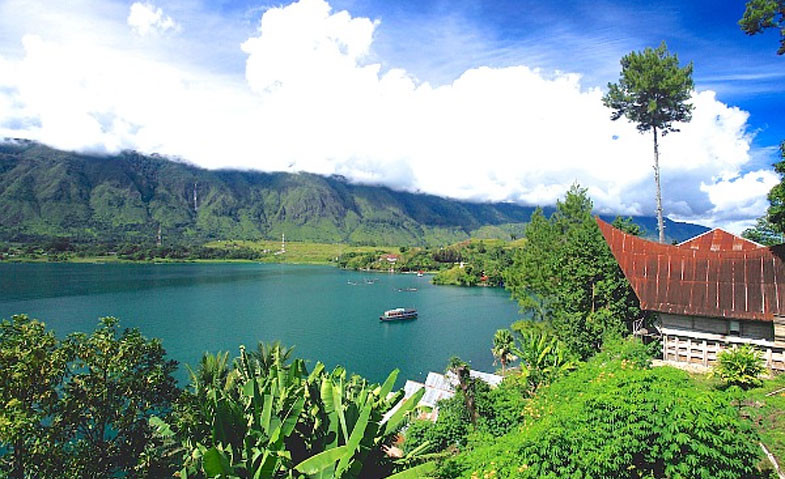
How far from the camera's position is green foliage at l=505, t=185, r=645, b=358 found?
20.0m

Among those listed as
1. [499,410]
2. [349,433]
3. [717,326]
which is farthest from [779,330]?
[349,433]

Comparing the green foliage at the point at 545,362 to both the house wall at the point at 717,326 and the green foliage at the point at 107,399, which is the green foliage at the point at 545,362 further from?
the green foliage at the point at 107,399

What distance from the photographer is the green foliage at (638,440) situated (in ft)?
21.2

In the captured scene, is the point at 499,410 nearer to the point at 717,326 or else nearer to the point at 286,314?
the point at 717,326

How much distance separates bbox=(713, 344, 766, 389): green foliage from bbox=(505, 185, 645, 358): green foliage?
4.69 metres

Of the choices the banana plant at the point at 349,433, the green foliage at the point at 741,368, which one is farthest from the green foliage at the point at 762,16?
the banana plant at the point at 349,433

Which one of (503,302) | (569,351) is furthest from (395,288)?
(569,351)

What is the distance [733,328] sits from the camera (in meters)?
15.6

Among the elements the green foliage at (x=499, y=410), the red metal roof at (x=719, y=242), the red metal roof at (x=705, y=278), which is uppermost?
the red metal roof at (x=719, y=242)

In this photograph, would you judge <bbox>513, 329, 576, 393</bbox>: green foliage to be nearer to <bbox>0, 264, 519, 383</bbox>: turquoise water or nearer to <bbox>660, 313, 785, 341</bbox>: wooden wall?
<bbox>660, 313, 785, 341</bbox>: wooden wall

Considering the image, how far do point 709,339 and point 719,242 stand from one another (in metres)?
7.44

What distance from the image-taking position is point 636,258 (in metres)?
18.9

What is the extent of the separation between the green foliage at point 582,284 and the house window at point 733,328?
3927mm

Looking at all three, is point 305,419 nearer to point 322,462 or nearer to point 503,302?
point 322,462
